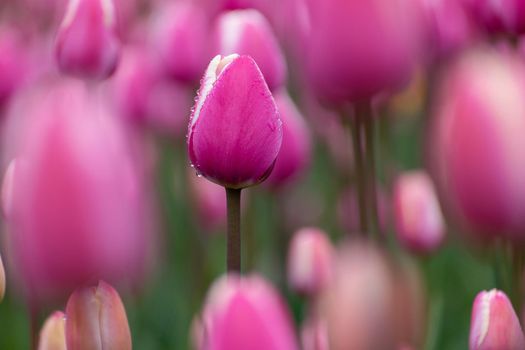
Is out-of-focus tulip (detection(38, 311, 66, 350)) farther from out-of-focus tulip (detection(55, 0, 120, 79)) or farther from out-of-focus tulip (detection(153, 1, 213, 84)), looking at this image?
out-of-focus tulip (detection(153, 1, 213, 84))

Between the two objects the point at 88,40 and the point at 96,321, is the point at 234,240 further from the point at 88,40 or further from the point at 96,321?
the point at 88,40

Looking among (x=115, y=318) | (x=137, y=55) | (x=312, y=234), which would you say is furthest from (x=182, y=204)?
(x=115, y=318)

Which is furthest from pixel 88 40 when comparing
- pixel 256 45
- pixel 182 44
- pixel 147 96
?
pixel 147 96

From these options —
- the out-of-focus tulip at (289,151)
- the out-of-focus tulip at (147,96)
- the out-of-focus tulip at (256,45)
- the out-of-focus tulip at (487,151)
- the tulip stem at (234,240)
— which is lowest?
the tulip stem at (234,240)

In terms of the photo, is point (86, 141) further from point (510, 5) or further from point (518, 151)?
point (510, 5)

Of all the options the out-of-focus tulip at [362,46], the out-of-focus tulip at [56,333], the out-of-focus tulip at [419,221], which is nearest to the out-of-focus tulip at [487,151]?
the out-of-focus tulip at [362,46]

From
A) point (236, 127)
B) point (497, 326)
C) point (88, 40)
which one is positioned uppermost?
point (88, 40)

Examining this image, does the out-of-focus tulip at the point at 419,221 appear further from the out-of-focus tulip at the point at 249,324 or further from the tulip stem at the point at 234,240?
the out-of-focus tulip at the point at 249,324
